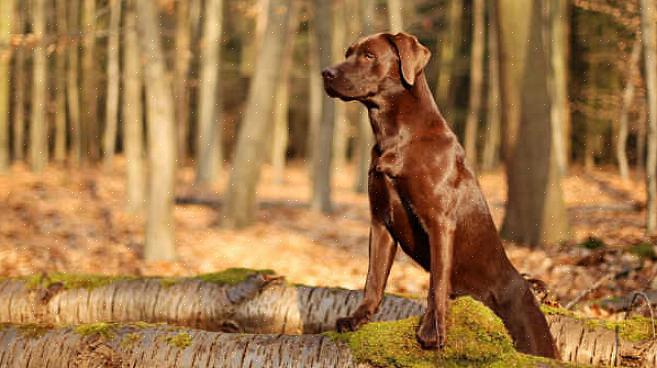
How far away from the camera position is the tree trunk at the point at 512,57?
1012cm

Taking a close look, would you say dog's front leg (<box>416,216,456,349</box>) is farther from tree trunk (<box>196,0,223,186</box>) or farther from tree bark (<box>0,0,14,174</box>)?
tree trunk (<box>196,0,223,186</box>)

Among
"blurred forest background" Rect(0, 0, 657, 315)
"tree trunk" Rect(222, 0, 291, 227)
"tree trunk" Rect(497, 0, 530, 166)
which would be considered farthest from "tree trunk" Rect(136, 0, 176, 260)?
"tree trunk" Rect(497, 0, 530, 166)

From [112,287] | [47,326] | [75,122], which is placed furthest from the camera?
[75,122]

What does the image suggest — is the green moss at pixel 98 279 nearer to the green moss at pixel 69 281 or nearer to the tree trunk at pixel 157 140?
the green moss at pixel 69 281

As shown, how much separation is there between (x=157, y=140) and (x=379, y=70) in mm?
7039

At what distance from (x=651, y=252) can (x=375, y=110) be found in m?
5.58

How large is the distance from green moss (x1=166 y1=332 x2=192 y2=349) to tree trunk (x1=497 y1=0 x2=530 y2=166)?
302 inches

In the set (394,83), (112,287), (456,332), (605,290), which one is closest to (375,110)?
(394,83)

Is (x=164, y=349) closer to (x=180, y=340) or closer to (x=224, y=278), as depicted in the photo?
(x=180, y=340)

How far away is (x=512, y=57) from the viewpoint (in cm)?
1017

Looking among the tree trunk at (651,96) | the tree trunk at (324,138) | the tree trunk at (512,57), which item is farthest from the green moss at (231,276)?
the tree trunk at (324,138)

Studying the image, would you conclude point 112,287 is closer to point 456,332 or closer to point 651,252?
point 456,332

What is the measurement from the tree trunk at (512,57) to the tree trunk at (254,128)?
5.07 m

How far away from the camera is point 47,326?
3.88m
